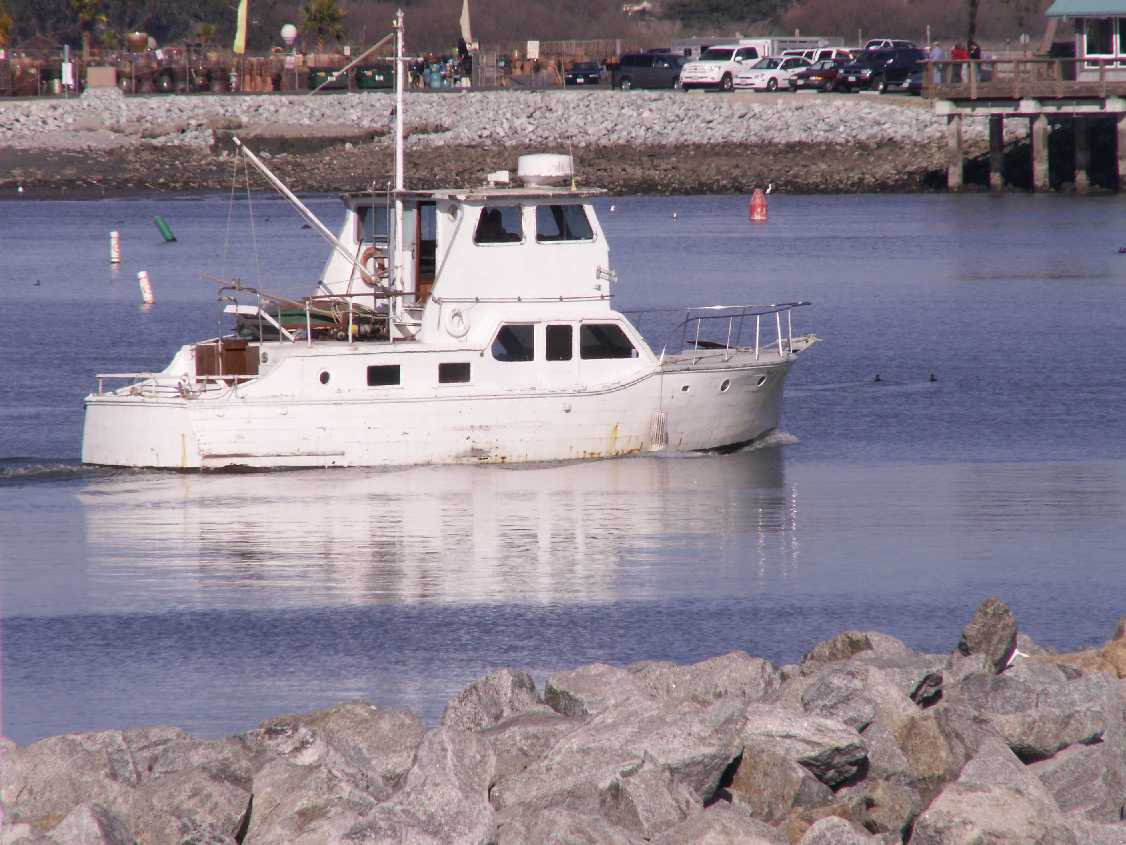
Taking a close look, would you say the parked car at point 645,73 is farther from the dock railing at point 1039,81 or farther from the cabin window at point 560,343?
the cabin window at point 560,343

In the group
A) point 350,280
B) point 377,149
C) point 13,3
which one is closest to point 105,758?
point 350,280

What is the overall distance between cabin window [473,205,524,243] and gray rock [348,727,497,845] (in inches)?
510

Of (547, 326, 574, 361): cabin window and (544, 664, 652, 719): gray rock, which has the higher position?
(547, 326, 574, 361): cabin window

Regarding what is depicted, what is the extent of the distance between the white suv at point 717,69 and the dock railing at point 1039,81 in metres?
17.6

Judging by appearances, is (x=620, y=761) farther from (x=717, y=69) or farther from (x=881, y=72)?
(x=717, y=69)

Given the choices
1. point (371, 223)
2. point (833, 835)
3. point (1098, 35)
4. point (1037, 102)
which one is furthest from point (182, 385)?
point (1098, 35)

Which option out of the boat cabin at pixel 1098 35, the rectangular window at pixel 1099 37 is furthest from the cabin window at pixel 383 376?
the rectangular window at pixel 1099 37

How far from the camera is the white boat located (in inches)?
809

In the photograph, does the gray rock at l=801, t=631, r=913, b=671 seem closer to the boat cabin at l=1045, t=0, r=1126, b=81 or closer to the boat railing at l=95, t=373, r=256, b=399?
the boat railing at l=95, t=373, r=256, b=399

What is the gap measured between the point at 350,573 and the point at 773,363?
7.43m

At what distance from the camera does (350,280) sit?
22.5 metres

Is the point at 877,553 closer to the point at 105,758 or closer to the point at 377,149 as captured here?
the point at 105,758

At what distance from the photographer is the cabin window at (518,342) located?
21.2 metres

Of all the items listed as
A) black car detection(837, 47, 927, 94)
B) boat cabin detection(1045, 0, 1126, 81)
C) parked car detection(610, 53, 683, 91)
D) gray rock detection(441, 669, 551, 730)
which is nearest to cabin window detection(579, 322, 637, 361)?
gray rock detection(441, 669, 551, 730)
